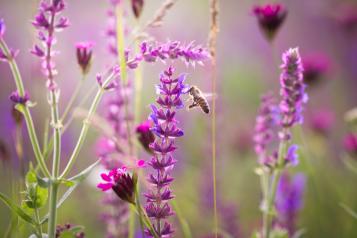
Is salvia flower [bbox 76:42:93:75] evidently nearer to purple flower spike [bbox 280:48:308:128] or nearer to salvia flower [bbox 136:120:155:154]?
salvia flower [bbox 136:120:155:154]

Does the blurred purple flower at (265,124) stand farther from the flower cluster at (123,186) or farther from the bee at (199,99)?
the flower cluster at (123,186)

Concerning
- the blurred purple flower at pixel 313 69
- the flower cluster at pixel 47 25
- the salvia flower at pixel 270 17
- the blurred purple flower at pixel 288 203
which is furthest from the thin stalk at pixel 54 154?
the blurred purple flower at pixel 313 69

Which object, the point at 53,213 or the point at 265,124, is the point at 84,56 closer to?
the point at 53,213

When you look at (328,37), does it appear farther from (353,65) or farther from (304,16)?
(353,65)

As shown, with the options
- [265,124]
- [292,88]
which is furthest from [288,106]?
[265,124]

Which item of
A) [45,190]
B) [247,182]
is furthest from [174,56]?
[247,182]

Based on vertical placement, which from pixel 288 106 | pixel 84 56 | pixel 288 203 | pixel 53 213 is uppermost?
pixel 84 56
